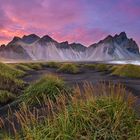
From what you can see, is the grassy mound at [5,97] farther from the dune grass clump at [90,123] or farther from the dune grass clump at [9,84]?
the dune grass clump at [90,123]

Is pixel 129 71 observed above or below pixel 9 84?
above

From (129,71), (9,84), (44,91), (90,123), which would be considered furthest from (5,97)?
(129,71)

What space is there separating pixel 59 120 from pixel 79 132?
0.50 metres

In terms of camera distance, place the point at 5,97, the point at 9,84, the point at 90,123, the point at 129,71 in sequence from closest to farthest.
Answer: the point at 90,123
the point at 5,97
the point at 9,84
the point at 129,71

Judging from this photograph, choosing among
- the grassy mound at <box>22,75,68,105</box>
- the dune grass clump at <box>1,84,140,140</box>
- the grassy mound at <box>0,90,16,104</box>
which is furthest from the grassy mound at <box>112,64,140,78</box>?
the dune grass clump at <box>1,84,140,140</box>

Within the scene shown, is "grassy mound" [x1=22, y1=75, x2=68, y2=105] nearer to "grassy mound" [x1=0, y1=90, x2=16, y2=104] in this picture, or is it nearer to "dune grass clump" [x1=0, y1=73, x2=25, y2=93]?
"grassy mound" [x1=0, y1=90, x2=16, y2=104]

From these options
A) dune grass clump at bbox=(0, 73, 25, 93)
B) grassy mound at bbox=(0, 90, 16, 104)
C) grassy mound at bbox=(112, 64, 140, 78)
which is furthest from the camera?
grassy mound at bbox=(112, 64, 140, 78)

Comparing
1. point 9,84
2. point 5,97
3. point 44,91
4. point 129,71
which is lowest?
point 5,97

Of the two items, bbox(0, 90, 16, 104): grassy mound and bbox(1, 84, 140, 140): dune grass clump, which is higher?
bbox(1, 84, 140, 140): dune grass clump

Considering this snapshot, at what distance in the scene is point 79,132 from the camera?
22.3 feet

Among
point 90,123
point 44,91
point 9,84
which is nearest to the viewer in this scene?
point 90,123

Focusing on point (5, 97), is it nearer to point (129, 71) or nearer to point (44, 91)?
point (44, 91)

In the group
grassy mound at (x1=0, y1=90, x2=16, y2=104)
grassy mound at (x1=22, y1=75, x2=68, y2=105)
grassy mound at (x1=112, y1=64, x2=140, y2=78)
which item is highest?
grassy mound at (x1=22, y1=75, x2=68, y2=105)

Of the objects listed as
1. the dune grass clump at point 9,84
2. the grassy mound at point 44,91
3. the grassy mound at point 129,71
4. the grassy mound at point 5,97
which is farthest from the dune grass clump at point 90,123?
the grassy mound at point 129,71
